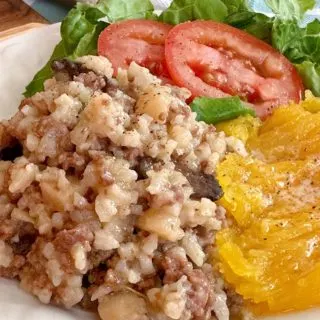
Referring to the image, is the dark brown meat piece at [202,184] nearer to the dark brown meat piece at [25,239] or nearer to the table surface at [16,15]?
the dark brown meat piece at [25,239]

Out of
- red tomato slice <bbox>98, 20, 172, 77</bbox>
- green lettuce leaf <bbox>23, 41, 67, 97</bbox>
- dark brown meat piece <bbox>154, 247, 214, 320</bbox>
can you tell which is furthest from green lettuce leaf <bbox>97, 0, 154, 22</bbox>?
dark brown meat piece <bbox>154, 247, 214, 320</bbox>

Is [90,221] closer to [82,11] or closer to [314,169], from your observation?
[314,169]

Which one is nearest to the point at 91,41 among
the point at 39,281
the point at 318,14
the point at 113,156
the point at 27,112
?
the point at 27,112

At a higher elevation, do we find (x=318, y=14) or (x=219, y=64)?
(x=219, y=64)

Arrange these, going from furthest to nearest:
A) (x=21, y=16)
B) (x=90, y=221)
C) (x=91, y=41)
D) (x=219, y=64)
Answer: (x=21, y=16) < (x=91, y=41) < (x=219, y=64) < (x=90, y=221)

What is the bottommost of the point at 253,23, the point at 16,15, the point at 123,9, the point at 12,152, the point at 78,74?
the point at 16,15

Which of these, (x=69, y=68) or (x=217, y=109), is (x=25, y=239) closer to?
(x=69, y=68)

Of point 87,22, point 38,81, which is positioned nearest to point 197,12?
point 87,22
